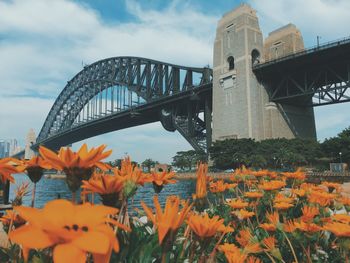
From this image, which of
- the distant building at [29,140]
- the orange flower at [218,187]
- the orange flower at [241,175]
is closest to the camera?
the orange flower at [218,187]

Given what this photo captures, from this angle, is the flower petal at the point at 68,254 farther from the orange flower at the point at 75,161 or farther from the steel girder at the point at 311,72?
the steel girder at the point at 311,72

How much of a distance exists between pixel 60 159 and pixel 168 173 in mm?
763

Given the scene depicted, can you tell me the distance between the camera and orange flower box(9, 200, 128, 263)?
60 centimetres

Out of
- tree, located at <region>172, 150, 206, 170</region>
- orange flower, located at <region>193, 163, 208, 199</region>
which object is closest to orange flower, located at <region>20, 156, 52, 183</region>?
orange flower, located at <region>193, 163, 208, 199</region>

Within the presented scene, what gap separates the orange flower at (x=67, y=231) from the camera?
1.96ft

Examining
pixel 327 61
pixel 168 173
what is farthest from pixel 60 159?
pixel 327 61

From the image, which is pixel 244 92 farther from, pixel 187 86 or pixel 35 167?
pixel 35 167

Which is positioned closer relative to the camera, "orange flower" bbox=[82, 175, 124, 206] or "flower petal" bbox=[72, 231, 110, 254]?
"flower petal" bbox=[72, 231, 110, 254]

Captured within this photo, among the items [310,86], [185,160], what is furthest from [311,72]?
[185,160]

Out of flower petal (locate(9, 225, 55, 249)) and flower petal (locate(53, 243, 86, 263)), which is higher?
flower petal (locate(9, 225, 55, 249))

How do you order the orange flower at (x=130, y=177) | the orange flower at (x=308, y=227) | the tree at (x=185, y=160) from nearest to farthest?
the orange flower at (x=130, y=177), the orange flower at (x=308, y=227), the tree at (x=185, y=160)

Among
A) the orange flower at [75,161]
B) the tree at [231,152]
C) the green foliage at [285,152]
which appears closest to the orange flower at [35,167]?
→ the orange flower at [75,161]

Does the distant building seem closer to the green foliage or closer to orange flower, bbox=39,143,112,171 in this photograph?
the green foliage

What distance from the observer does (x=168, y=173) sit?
1.67 m
